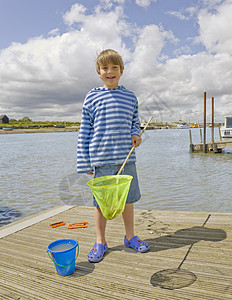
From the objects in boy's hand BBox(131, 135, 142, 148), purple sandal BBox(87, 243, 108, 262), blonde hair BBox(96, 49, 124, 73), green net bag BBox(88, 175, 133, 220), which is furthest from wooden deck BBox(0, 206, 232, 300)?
blonde hair BBox(96, 49, 124, 73)

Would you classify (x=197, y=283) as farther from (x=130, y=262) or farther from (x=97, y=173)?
(x=97, y=173)

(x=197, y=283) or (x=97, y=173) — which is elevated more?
(x=97, y=173)

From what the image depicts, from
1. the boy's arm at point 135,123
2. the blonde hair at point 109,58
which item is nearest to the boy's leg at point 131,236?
the boy's arm at point 135,123

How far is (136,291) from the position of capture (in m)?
→ 2.03

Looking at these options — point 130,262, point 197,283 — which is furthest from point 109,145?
point 197,283

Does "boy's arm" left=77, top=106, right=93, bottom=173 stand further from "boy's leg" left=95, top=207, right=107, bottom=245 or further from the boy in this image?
"boy's leg" left=95, top=207, right=107, bottom=245

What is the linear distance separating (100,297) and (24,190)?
918cm

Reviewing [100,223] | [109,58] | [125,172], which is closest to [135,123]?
[125,172]

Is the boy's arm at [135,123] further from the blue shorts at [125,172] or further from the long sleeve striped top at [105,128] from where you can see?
the blue shorts at [125,172]

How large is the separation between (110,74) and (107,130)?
22.7 inches

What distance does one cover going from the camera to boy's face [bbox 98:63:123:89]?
99.7 inches

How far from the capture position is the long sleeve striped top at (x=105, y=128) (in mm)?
2527

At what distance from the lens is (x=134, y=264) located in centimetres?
245

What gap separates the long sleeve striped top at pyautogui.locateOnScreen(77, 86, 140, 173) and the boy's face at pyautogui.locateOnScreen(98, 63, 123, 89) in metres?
0.07
